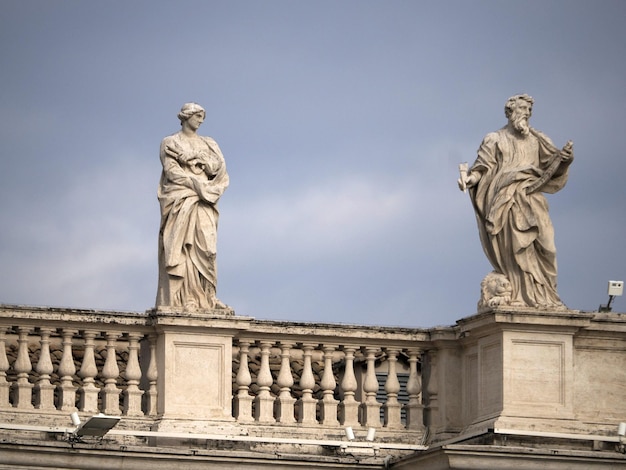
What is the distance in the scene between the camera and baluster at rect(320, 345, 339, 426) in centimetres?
3722

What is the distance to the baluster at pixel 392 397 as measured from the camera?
37500 millimetres

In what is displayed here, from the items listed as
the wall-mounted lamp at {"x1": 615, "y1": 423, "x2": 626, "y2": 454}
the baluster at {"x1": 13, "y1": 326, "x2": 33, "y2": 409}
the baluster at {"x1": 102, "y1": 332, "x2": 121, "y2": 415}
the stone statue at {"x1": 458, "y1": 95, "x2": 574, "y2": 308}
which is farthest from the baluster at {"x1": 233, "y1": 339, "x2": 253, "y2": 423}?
the wall-mounted lamp at {"x1": 615, "y1": 423, "x2": 626, "y2": 454}

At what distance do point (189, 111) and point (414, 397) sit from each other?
455cm

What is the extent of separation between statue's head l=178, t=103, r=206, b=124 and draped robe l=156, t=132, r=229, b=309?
1.12ft

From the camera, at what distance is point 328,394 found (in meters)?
37.3

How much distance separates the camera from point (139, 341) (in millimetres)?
36812

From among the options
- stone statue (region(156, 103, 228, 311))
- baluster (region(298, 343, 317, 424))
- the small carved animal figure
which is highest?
stone statue (region(156, 103, 228, 311))

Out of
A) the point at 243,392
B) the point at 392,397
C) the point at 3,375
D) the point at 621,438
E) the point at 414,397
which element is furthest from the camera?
the point at 414,397

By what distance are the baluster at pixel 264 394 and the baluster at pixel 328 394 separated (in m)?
0.66

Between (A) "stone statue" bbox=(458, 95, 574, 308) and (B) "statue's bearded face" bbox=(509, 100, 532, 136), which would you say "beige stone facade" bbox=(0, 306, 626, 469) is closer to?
(A) "stone statue" bbox=(458, 95, 574, 308)

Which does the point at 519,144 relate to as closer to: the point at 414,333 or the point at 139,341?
the point at 414,333

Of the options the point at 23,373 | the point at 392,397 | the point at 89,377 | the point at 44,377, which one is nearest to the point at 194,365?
the point at 89,377

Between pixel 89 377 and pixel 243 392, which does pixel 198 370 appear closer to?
pixel 243 392

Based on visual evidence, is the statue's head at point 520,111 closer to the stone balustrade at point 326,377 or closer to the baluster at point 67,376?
the stone balustrade at point 326,377
